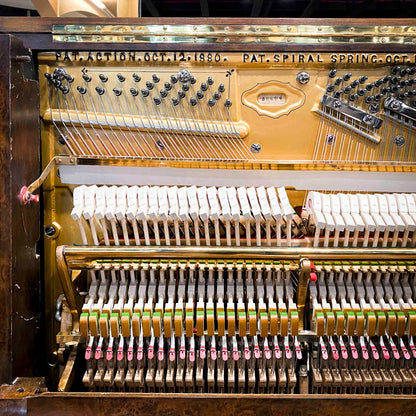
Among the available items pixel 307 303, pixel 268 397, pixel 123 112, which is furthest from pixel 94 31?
pixel 268 397

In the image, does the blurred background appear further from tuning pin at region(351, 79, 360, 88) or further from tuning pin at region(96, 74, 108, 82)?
tuning pin at region(351, 79, 360, 88)

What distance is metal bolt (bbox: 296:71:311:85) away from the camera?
221cm

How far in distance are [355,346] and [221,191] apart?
41.4 inches

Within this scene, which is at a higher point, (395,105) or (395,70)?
(395,70)

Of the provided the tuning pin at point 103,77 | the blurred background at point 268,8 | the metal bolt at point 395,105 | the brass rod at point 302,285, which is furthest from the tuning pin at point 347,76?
the blurred background at point 268,8

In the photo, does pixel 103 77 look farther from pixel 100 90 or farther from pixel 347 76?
pixel 347 76

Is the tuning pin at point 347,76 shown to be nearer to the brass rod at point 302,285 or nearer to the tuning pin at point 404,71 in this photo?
the tuning pin at point 404,71

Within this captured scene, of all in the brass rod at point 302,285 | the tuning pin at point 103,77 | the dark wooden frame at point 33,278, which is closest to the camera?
the dark wooden frame at point 33,278

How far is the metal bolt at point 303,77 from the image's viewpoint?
2.21 m

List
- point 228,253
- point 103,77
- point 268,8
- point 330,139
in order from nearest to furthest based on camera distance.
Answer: point 228,253 < point 103,77 < point 330,139 < point 268,8

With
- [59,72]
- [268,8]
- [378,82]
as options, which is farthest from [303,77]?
[268,8]

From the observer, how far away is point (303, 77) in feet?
7.25

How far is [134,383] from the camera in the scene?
1979mm

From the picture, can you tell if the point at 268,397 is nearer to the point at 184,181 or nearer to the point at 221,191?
the point at 221,191
